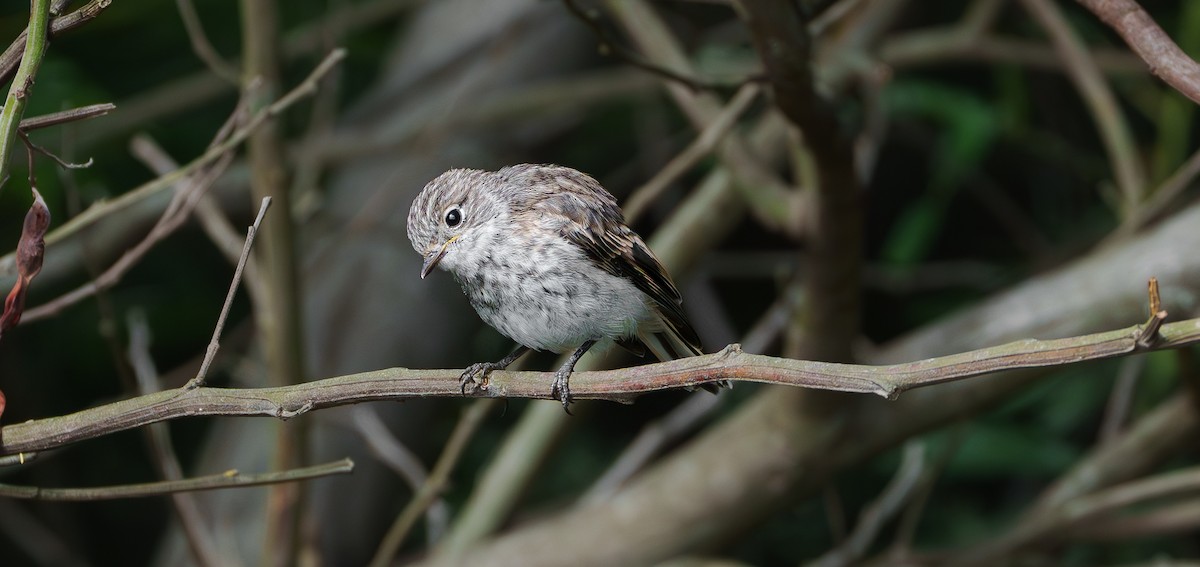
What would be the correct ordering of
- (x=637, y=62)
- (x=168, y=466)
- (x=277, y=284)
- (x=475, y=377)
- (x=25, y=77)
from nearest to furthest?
(x=25, y=77), (x=475, y=377), (x=637, y=62), (x=168, y=466), (x=277, y=284)

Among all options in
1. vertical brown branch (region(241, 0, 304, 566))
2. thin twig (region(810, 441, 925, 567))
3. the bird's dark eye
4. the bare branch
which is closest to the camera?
the bare branch

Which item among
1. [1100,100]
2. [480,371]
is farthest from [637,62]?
[1100,100]

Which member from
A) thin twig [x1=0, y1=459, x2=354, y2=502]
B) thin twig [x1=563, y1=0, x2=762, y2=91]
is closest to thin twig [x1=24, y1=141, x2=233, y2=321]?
thin twig [x1=0, y1=459, x2=354, y2=502]

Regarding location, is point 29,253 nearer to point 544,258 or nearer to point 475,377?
point 475,377

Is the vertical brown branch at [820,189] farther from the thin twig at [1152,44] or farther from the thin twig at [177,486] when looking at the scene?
the thin twig at [177,486]

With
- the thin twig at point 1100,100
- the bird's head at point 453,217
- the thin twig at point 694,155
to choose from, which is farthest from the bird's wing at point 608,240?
the thin twig at point 1100,100

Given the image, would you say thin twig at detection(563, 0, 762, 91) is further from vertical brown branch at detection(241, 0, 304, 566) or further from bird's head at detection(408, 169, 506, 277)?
vertical brown branch at detection(241, 0, 304, 566)

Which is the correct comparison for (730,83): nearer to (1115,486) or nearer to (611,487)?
(611,487)
